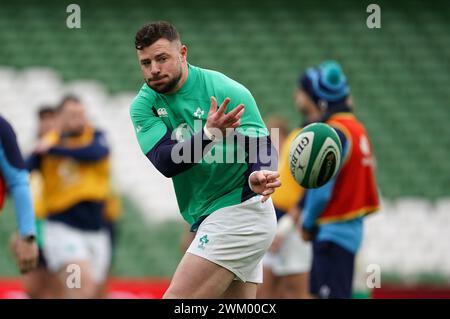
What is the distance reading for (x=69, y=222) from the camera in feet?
30.5

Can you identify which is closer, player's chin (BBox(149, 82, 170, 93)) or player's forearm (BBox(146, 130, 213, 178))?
player's forearm (BBox(146, 130, 213, 178))

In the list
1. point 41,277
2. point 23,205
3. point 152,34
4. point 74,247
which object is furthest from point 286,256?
point 152,34

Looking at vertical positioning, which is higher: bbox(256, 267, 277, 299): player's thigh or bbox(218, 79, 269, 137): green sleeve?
bbox(218, 79, 269, 137): green sleeve

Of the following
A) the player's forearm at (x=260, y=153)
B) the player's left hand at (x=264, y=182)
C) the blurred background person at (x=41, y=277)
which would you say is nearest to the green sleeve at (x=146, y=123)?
the player's forearm at (x=260, y=153)

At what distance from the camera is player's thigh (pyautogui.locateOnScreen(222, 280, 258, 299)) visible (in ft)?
16.9

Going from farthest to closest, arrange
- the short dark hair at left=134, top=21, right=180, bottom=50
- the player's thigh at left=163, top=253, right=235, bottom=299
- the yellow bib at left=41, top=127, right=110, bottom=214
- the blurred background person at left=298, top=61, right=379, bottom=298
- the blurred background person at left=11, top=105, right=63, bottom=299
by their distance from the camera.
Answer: the yellow bib at left=41, top=127, right=110, bottom=214
the blurred background person at left=11, top=105, right=63, bottom=299
the blurred background person at left=298, top=61, right=379, bottom=298
the short dark hair at left=134, top=21, right=180, bottom=50
the player's thigh at left=163, top=253, right=235, bottom=299

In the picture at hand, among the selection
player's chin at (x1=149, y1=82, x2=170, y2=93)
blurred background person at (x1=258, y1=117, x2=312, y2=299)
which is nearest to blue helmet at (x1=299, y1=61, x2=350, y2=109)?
blurred background person at (x1=258, y1=117, x2=312, y2=299)

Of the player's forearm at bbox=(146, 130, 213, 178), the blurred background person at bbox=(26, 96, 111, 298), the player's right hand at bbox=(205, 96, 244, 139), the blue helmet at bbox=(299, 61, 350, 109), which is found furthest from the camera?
the blurred background person at bbox=(26, 96, 111, 298)

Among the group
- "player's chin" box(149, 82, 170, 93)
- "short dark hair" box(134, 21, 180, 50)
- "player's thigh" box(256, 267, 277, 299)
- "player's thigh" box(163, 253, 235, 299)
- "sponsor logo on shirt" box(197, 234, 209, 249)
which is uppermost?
"short dark hair" box(134, 21, 180, 50)

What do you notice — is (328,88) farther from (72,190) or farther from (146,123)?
(72,190)

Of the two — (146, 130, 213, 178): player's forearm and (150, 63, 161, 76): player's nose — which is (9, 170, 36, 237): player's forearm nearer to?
(146, 130, 213, 178): player's forearm

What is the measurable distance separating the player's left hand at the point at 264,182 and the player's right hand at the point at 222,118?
0.27 m

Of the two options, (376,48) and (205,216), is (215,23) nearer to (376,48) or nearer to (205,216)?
(376,48)
